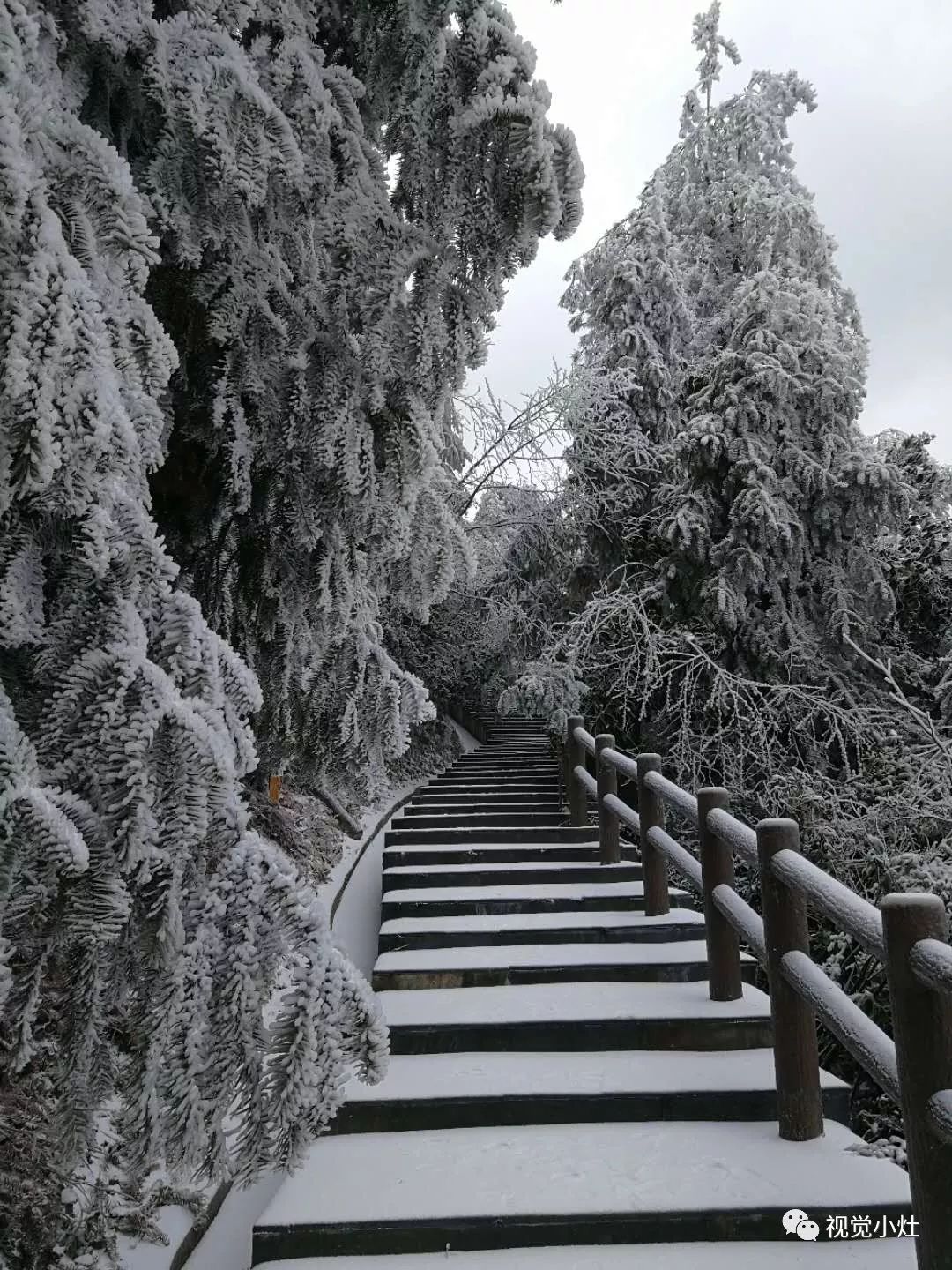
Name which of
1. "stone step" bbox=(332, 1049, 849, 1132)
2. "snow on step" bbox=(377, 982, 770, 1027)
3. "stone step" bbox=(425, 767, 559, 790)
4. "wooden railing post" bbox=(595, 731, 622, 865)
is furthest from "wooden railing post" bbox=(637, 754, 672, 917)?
"stone step" bbox=(425, 767, 559, 790)

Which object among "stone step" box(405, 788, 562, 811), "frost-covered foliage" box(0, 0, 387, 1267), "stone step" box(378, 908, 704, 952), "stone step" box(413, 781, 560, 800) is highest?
"frost-covered foliage" box(0, 0, 387, 1267)

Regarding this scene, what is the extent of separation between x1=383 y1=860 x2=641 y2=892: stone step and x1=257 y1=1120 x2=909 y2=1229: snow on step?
8.54ft

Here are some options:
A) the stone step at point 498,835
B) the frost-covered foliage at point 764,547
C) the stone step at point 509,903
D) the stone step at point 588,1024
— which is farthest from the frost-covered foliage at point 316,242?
the frost-covered foliage at point 764,547

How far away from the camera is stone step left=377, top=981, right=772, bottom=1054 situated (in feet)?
10.9

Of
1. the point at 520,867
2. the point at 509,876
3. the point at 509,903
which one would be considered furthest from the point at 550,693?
the point at 509,903

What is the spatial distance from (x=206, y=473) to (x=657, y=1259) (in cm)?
229

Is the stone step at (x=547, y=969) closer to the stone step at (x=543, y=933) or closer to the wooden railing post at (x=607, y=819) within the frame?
the stone step at (x=543, y=933)

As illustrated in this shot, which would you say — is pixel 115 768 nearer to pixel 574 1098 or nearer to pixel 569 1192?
pixel 569 1192

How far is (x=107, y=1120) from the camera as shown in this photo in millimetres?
2697

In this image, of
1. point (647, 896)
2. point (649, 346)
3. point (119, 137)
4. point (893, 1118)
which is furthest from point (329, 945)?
point (649, 346)

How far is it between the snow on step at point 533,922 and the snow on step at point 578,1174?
1609 millimetres

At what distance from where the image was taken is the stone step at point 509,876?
18.0ft

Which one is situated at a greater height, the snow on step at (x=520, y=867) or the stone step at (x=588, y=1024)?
the snow on step at (x=520, y=867)

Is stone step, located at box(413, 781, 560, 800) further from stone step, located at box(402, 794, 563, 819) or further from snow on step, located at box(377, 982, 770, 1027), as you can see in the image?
snow on step, located at box(377, 982, 770, 1027)
